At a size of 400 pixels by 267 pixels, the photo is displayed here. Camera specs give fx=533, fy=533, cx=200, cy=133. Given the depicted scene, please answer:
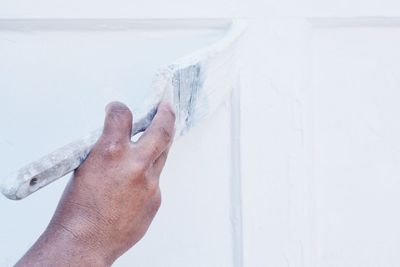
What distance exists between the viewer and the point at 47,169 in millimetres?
470

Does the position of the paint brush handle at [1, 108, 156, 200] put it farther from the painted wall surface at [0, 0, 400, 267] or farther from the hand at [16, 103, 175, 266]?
the painted wall surface at [0, 0, 400, 267]

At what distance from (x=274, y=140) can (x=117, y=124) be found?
34cm

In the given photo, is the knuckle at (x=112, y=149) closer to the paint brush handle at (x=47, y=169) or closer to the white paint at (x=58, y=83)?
the paint brush handle at (x=47, y=169)

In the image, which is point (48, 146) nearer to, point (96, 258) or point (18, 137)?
point (18, 137)

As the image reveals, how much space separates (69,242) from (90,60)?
341mm

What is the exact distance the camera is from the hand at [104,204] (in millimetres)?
502

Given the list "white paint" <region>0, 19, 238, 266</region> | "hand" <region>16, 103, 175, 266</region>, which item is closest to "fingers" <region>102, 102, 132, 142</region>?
"hand" <region>16, 103, 175, 266</region>

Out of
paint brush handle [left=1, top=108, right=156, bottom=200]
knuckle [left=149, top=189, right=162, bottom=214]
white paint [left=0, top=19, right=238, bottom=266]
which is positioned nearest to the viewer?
paint brush handle [left=1, top=108, right=156, bottom=200]

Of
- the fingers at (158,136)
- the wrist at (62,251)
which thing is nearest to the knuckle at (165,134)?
the fingers at (158,136)

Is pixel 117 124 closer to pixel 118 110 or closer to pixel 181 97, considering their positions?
pixel 118 110

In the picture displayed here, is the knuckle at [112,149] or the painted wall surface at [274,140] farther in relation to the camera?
the painted wall surface at [274,140]

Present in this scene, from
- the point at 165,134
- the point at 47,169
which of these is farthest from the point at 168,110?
the point at 47,169

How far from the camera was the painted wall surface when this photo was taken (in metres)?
0.77

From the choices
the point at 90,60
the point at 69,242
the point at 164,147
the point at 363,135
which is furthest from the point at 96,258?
the point at 363,135
